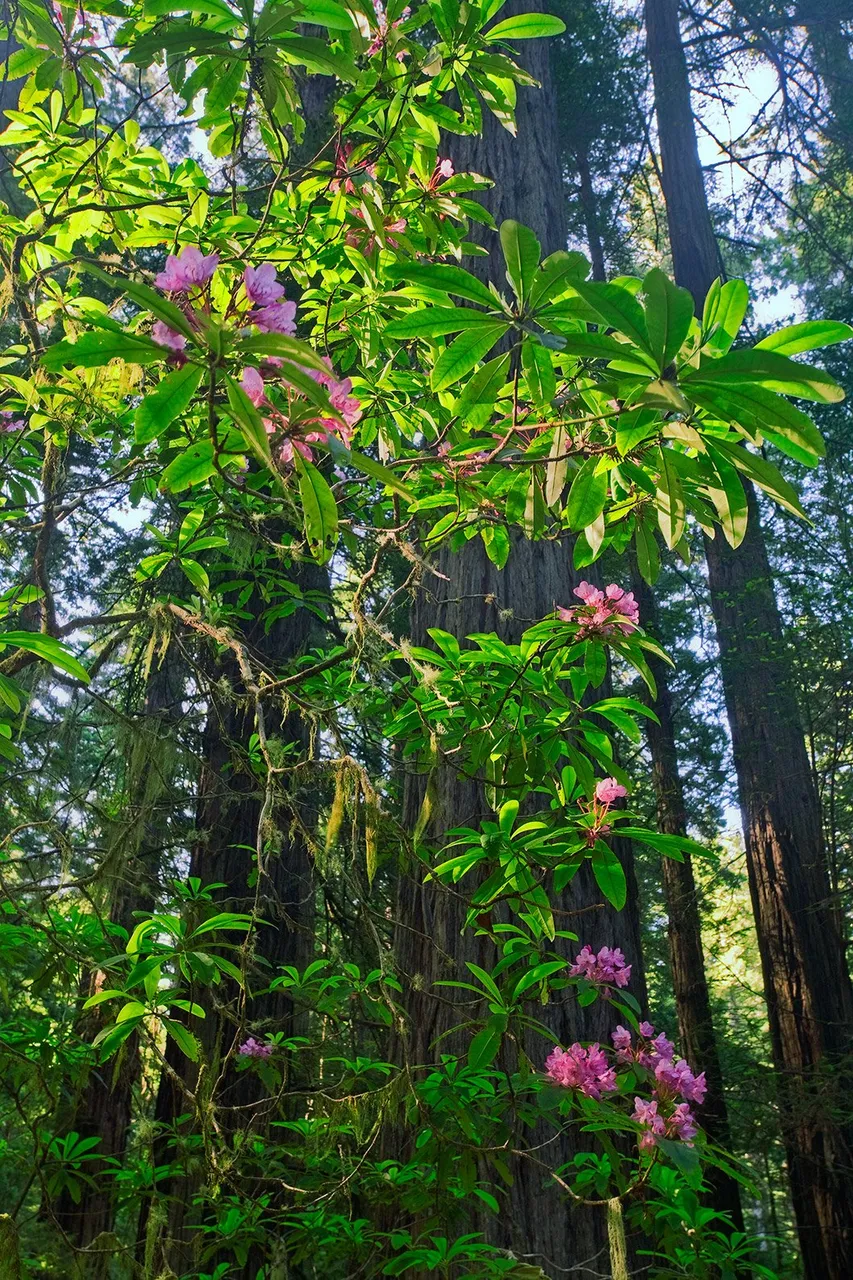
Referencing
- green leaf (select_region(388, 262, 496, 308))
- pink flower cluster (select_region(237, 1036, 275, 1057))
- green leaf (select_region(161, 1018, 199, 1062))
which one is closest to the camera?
green leaf (select_region(388, 262, 496, 308))

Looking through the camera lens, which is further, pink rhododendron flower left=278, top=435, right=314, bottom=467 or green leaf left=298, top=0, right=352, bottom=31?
green leaf left=298, top=0, right=352, bottom=31

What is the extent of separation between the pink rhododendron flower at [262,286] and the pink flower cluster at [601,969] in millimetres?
1586

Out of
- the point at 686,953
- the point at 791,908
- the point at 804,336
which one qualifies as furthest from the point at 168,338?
the point at 686,953

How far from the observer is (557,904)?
2.62 metres

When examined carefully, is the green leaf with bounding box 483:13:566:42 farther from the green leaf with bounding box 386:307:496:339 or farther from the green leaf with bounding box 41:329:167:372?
the green leaf with bounding box 41:329:167:372

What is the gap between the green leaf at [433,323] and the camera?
1322mm

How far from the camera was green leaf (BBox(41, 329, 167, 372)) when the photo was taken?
3.59 feet

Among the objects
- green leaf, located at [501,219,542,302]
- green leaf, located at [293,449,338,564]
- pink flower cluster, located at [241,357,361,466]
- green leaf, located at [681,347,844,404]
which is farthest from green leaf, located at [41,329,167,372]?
green leaf, located at [681,347,844,404]

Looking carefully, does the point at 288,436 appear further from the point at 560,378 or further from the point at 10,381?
the point at 10,381

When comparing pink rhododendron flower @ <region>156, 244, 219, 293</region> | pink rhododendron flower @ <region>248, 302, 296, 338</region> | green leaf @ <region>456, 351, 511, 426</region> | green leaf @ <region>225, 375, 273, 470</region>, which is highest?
pink rhododendron flower @ <region>156, 244, 219, 293</region>

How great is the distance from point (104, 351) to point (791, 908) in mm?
6439

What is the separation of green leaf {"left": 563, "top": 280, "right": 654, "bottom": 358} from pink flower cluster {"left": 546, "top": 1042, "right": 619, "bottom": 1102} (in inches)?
55.9

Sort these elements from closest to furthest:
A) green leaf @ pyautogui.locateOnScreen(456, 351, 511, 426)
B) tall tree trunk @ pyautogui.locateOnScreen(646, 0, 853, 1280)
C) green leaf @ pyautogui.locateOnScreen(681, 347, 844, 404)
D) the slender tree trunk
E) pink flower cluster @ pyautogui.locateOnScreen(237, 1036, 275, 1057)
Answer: green leaf @ pyautogui.locateOnScreen(681, 347, 844, 404)
green leaf @ pyautogui.locateOnScreen(456, 351, 511, 426)
pink flower cluster @ pyautogui.locateOnScreen(237, 1036, 275, 1057)
tall tree trunk @ pyautogui.locateOnScreen(646, 0, 853, 1280)
the slender tree trunk

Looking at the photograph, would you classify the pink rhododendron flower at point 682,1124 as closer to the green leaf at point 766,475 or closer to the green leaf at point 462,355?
the green leaf at point 766,475
